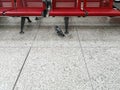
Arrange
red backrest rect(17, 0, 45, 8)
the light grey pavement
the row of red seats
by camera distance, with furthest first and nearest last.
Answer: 1. red backrest rect(17, 0, 45, 8)
2. the row of red seats
3. the light grey pavement

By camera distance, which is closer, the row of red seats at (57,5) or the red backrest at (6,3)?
the row of red seats at (57,5)

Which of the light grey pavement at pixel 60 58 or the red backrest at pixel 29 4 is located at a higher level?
the red backrest at pixel 29 4

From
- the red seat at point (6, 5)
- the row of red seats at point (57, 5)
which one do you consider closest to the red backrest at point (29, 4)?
the row of red seats at point (57, 5)

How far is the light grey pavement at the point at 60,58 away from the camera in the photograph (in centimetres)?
190

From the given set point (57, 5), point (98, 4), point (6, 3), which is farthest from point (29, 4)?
point (98, 4)

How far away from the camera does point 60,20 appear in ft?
14.0

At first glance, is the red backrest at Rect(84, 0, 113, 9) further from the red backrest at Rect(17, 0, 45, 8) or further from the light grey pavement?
the red backrest at Rect(17, 0, 45, 8)

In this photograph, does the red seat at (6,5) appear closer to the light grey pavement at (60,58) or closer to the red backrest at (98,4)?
the light grey pavement at (60,58)

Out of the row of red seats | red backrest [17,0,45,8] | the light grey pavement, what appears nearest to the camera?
the light grey pavement

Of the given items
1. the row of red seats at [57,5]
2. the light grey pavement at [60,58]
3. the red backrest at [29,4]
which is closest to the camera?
the light grey pavement at [60,58]

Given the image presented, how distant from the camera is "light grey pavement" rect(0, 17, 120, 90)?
190cm

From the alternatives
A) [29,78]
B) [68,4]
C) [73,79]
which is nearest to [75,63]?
[73,79]

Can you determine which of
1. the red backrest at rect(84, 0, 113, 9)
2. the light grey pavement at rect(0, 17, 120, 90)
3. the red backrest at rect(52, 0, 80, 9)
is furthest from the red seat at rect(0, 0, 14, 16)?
the red backrest at rect(84, 0, 113, 9)

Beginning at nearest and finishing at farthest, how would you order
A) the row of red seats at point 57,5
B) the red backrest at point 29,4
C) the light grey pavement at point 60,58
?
the light grey pavement at point 60,58
the row of red seats at point 57,5
the red backrest at point 29,4
